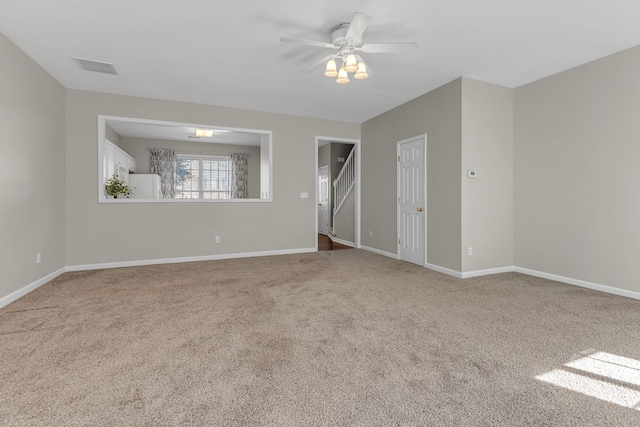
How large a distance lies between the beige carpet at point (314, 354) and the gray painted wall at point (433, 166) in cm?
91

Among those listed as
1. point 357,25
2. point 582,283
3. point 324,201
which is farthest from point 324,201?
point 357,25

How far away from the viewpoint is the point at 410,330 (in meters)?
2.46

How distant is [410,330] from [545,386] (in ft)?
3.02

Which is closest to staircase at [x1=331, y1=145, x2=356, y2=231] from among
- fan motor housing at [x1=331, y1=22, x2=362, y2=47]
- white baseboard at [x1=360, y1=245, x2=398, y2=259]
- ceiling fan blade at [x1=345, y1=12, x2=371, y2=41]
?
white baseboard at [x1=360, y1=245, x2=398, y2=259]

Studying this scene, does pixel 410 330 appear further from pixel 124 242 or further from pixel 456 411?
pixel 124 242

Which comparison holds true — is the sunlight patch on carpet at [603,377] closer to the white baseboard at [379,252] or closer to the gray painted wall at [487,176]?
the gray painted wall at [487,176]

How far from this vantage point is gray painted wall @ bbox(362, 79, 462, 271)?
422cm

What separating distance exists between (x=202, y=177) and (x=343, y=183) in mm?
4199

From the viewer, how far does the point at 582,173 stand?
3713 mm

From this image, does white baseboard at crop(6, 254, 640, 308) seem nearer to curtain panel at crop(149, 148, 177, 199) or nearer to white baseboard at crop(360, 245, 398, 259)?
white baseboard at crop(360, 245, 398, 259)

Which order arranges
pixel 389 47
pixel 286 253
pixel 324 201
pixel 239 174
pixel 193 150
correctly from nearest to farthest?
pixel 389 47 < pixel 286 253 < pixel 193 150 < pixel 239 174 < pixel 324 201

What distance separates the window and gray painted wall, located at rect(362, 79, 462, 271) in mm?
5100

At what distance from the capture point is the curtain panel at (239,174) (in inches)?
357

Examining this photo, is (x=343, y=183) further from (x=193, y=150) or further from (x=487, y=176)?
(x=193, y=150)
